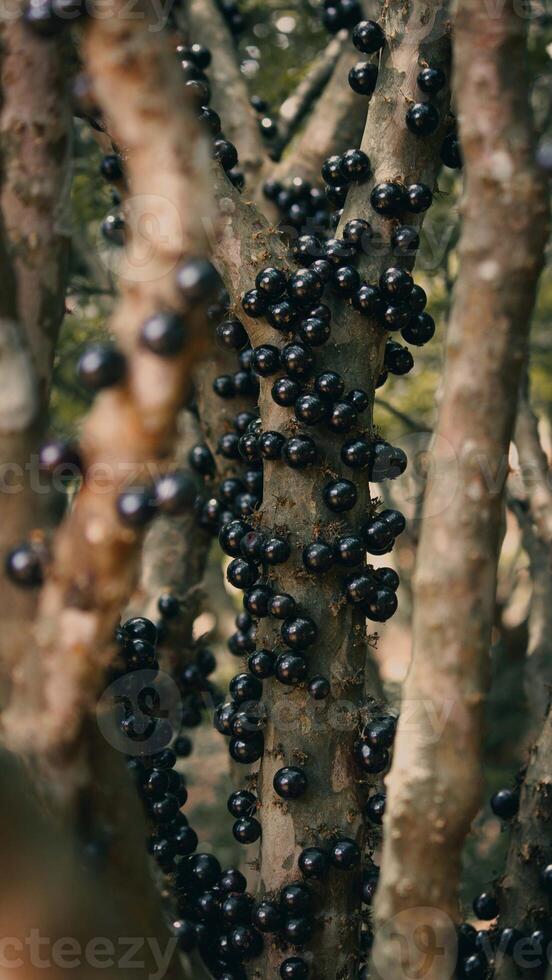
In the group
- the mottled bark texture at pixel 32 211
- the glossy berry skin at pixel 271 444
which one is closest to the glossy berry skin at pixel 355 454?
the glossy berry skin at pixel 271 444

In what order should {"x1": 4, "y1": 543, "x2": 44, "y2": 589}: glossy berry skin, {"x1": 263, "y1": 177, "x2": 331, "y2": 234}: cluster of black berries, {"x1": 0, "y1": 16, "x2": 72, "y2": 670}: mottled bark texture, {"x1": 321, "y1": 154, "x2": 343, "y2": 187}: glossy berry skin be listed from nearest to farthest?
1. {"x1": 4, "y1": 543, "x2": 44, "y2": 589}: glossy berry skin
2. {"x1": 0, "y1": 16, "x2": 72, "y2": 670}: mottled bark texture
3. {"x1": 321, "y1": 154, "x2": 343, "y2": 187}: glossy berry skin
4. {"x1": 263, "y1": 177, "x2": 331, "y2": 234}: cluster of black berries

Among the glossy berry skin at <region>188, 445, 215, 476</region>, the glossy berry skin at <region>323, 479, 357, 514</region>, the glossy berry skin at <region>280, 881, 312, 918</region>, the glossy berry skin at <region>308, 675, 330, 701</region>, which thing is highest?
the glossy berry skin at <region>188, 445, 215, 476</region>

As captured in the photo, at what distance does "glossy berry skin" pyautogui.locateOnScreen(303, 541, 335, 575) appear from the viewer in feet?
11.5

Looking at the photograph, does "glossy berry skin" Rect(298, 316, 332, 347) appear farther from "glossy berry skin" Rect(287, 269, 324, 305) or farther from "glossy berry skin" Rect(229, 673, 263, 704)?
"glossy berry skin" Rect(229, 673, 263, 704)

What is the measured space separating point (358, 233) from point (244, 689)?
193 cm

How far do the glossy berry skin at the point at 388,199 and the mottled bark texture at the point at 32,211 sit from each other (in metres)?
1.62

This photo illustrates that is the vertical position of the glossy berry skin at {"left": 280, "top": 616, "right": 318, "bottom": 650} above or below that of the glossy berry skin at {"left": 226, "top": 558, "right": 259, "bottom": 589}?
below

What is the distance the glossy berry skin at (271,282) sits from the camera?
3682 mm

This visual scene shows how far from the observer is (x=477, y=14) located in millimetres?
2236

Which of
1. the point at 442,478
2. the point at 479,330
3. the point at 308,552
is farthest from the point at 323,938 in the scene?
the point at 479,330

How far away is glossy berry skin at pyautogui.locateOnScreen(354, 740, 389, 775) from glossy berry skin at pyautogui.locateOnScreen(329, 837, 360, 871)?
0.27 metres

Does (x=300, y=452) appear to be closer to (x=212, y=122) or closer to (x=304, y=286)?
(x=304, y=286)

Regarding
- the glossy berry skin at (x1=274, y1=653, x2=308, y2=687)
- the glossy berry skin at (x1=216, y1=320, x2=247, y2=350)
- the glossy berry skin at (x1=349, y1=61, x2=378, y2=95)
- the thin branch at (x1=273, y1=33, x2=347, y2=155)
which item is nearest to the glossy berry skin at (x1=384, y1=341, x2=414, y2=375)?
the glossy berry skin at (x1=216, y1=320, x2=247, y2=350)

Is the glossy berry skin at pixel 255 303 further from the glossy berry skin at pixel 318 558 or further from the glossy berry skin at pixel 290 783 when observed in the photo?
the glossy berry skin at pixel 290 783
